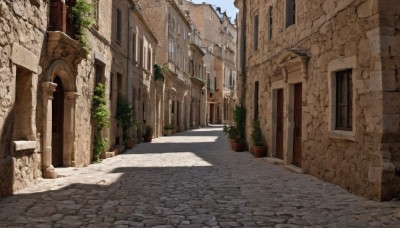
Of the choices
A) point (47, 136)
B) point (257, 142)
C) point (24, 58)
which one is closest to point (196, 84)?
point (257, 142)

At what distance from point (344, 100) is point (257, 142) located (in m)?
5.90

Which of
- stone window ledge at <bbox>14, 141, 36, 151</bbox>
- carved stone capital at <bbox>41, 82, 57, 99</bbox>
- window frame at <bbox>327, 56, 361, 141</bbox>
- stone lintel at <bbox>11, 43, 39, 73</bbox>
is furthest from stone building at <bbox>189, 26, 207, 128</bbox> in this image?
stone window ledge at <bbox>14, 141, 36, 151</bbox>

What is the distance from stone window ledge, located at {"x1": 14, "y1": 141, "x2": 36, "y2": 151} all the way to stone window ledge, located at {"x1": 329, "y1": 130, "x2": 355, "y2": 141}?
19.1ft

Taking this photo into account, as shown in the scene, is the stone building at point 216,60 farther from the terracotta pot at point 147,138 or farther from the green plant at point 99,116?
the green plant at point 99,116

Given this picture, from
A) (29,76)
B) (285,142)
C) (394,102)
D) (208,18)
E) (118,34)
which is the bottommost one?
(285,142)

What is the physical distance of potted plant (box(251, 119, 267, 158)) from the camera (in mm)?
13125

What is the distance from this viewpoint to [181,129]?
102 ft

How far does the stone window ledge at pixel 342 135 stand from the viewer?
7.09 metres

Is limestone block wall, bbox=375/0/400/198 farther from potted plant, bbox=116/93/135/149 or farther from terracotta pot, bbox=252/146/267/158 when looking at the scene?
potted plant, bbox=116/93/135/149

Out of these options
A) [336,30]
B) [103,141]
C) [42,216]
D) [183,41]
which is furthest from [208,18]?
[42,216]

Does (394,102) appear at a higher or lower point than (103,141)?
higher

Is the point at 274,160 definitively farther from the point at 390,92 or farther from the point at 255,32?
the point at 390,92

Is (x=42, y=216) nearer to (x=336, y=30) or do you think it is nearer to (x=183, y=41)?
(x=336, y=30)

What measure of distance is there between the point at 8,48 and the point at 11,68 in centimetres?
35
